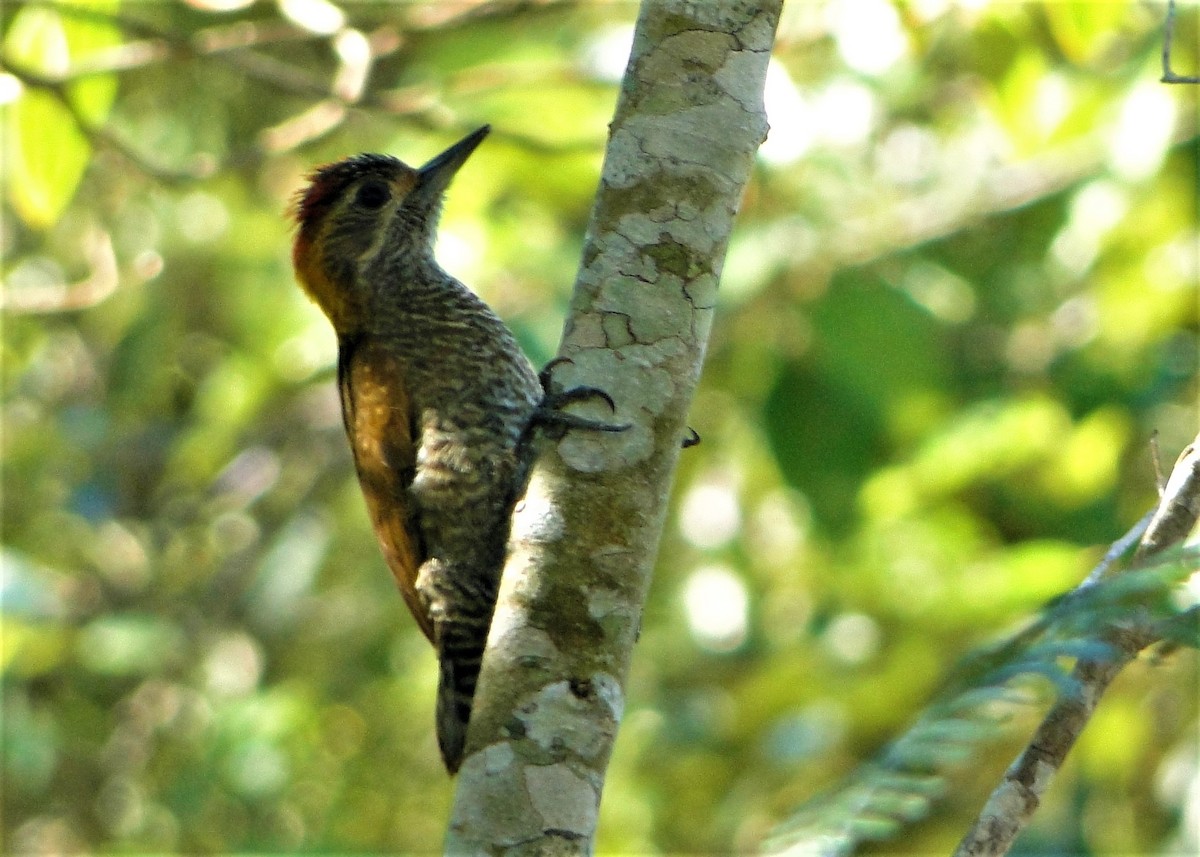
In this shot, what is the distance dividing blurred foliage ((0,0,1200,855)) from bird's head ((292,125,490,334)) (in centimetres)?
43

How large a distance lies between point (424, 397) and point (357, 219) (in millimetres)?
564

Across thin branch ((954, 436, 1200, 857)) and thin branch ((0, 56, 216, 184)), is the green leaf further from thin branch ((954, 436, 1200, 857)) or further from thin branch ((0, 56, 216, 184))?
thin branch ((954, 436, 1200, 857))

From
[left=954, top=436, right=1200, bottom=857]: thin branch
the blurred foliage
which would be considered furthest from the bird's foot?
the blurred foliage

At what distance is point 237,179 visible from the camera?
561 cm

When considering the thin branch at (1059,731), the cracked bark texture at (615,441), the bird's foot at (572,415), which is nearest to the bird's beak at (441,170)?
the cracked bark texture at (615,441)

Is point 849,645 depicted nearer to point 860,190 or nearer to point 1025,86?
point 860,190

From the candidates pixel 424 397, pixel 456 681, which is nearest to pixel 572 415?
pixel 456 681

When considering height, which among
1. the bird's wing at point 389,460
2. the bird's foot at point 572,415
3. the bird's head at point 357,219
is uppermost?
the bird's head at point 357,219

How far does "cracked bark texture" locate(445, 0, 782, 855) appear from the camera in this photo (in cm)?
183

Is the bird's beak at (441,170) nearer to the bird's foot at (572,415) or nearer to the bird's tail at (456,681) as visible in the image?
the bird's tail at (456,681)

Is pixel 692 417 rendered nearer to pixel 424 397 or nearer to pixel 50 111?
pixel 424 397

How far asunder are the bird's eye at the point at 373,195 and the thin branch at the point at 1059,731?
6.69ft

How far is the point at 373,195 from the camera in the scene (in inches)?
135

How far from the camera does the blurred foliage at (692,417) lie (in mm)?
3986
